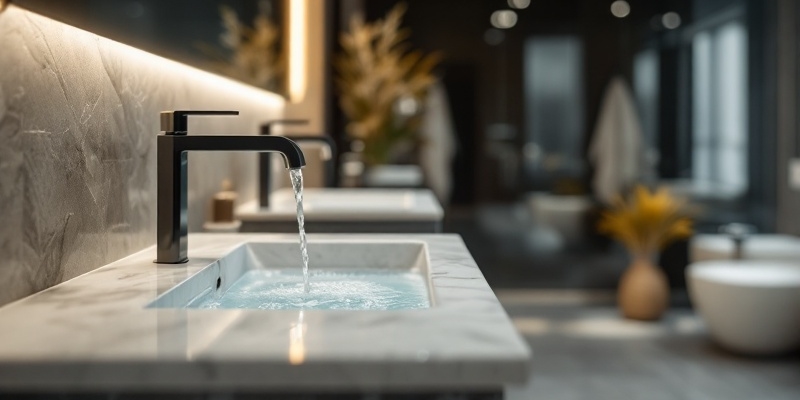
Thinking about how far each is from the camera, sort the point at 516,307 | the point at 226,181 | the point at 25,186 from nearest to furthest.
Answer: the point at 25,186 < the point at 226,181 < the point at 516,307

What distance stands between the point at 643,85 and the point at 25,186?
16.2 ft

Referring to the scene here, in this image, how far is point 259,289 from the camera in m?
1.46

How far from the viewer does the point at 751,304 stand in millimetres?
3859

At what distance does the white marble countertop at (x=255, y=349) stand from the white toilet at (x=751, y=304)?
336cm

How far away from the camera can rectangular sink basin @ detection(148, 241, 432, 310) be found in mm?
1241

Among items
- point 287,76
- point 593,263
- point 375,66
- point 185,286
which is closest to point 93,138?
point 185,286

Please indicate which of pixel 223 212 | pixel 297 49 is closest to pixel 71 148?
pixel 223 212

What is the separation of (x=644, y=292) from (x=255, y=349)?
14.5 ft

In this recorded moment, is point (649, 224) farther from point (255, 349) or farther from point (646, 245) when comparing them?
point (255, 349)

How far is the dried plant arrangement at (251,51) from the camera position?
2254 mm

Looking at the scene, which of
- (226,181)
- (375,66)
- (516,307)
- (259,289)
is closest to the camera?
(259,289)

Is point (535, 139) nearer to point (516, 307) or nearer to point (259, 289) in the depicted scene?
point (516, 307)

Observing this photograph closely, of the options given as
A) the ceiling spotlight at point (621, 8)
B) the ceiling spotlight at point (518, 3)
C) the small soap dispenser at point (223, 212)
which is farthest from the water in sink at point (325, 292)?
the ceiling spotlight at point (621, 8)

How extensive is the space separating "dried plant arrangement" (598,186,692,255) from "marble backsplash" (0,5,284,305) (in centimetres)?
373
